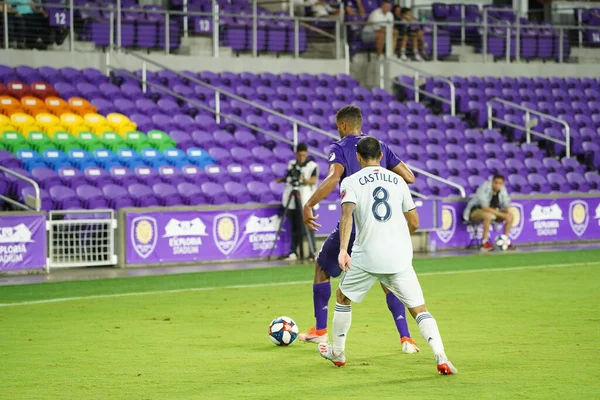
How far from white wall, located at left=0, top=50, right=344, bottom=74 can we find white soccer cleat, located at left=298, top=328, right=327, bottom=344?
15.5 metres

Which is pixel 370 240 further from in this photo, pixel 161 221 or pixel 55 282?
pixel 161 221

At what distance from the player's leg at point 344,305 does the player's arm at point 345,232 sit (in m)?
0.10

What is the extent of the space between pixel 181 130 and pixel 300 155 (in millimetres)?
5003

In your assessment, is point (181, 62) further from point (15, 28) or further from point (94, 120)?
point (94, 120)

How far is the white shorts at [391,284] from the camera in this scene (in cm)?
834

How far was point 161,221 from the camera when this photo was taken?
711 inches

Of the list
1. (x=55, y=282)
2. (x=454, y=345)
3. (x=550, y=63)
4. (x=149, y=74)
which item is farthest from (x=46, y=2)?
(x=454, y=345)

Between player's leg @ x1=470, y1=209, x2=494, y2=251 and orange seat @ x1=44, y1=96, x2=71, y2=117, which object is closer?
player's leg @ x1=470, y1=209, x2=494, y2=251

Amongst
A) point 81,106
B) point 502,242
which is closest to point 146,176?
point 81,106

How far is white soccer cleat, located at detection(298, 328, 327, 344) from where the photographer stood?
381 inches

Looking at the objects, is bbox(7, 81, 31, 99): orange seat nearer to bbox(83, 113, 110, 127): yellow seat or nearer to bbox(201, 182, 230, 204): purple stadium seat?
bbox(83, 113, 110, 127): yellow seat

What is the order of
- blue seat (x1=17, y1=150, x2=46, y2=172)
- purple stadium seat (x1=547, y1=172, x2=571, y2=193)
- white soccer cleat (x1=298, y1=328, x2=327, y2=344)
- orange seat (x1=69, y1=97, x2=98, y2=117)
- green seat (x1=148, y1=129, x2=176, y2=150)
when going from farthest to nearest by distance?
purple stadium seat (x1=547, y1=172, x2=571, y2=193)
orange seat (x1=69, y1=97, x2=98, y2=117)
green seat (x1=148, y1=129, x2=176, y2=150)
blue seat (x1=17, y1=150, x2=46, y2=172)
white soccer cleat (x1=298, y1=328, x2=327, y2=344)

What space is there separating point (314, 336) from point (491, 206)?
1197 cm

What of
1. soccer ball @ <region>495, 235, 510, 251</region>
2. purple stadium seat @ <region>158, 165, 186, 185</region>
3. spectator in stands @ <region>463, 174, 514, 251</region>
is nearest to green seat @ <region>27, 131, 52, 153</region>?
purple stadium seat @ <region>158, 165, 186, 185</region>
